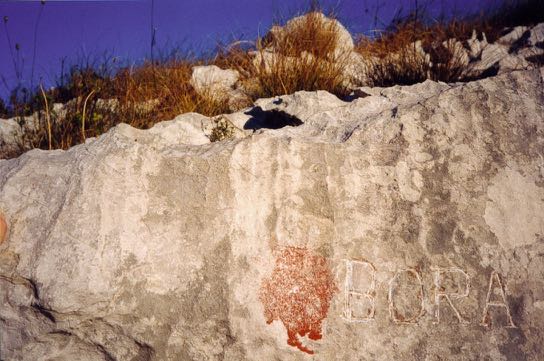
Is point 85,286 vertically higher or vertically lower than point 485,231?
lower

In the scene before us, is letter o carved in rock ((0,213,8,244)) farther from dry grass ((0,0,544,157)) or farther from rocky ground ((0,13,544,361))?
dry grass ((0,0,544,157))

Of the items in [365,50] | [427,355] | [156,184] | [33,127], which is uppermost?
[365,50]

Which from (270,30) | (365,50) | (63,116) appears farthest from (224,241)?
(365,50)

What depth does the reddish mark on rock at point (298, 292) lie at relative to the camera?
1.29 meters

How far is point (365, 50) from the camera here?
394 cm

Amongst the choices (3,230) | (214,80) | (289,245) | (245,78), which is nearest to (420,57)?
(245,78)

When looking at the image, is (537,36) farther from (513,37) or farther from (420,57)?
(420,57)

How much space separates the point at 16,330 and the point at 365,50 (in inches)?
151

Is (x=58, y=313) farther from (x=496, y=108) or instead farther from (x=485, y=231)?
(x=496, y=108)

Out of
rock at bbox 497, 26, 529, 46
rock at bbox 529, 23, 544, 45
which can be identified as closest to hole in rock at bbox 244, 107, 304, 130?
rock at bbox 529, 23, 544, 45

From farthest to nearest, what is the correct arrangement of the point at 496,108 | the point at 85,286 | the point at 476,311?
1. the point at 496,108
2. the point at 476,311
3. the point at 85,286

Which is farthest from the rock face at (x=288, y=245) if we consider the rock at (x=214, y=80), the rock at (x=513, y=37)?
the rock at (x=513, y=37)

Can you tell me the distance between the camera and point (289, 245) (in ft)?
4.36

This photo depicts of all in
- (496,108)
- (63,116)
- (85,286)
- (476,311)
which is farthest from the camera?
(63,116)
